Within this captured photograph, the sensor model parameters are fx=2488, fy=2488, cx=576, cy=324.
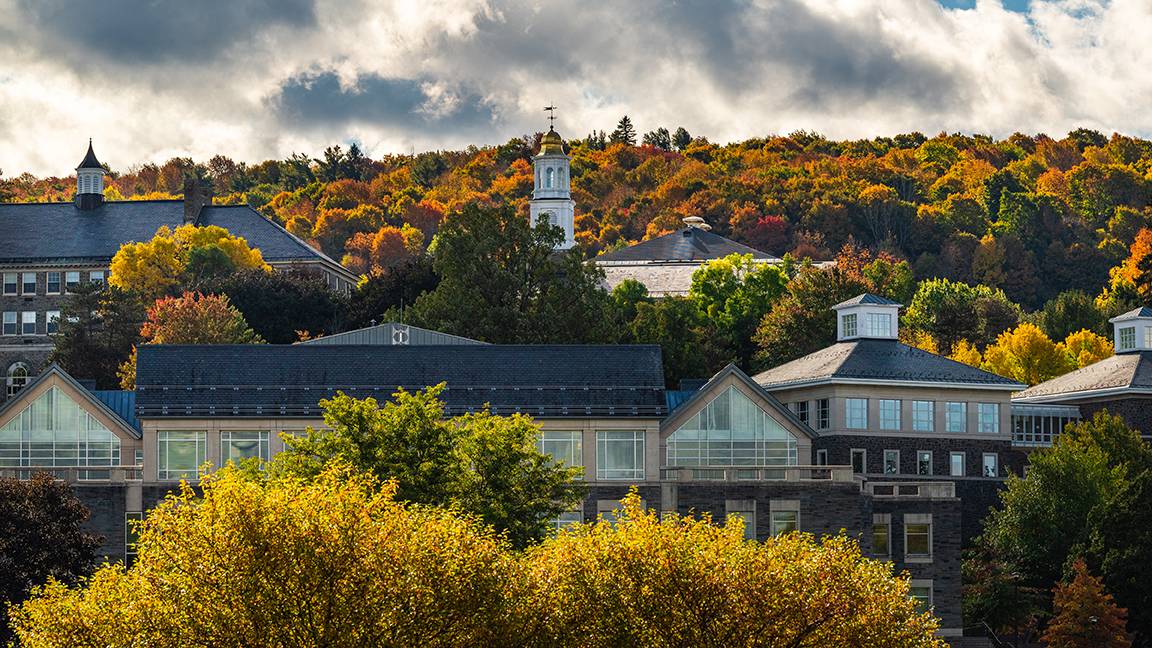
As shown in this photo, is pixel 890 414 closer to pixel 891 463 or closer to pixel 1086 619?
pixel 891 463

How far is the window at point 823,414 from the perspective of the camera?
118250 mm

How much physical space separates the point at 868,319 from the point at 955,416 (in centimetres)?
826

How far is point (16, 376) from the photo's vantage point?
165125mm

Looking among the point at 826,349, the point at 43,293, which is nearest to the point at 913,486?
the point at 826,349

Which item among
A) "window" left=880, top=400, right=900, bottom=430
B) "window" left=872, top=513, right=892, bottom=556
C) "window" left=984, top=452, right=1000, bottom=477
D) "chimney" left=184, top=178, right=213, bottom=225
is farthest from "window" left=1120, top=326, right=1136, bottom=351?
"chimney" left=184, top=178, right=213, bottom=225

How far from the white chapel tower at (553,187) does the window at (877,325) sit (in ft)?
212

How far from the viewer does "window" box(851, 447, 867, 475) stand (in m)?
116

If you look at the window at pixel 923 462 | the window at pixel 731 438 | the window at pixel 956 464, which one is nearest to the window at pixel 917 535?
the window at pixel 731 438

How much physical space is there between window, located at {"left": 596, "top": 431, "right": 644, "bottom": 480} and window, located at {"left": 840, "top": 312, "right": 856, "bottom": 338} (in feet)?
76.3

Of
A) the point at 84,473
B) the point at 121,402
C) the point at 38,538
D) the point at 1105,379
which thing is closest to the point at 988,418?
the point at 1105,379

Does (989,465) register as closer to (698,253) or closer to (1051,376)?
(1051,376)

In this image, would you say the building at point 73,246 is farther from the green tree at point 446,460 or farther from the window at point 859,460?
the green tree at point 446,460

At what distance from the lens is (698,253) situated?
193 meters

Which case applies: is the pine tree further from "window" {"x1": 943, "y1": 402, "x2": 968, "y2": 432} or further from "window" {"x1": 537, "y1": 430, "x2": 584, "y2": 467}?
"window" {"x1": 537, "y1": 430, "x2": 584, "y2": 467}
